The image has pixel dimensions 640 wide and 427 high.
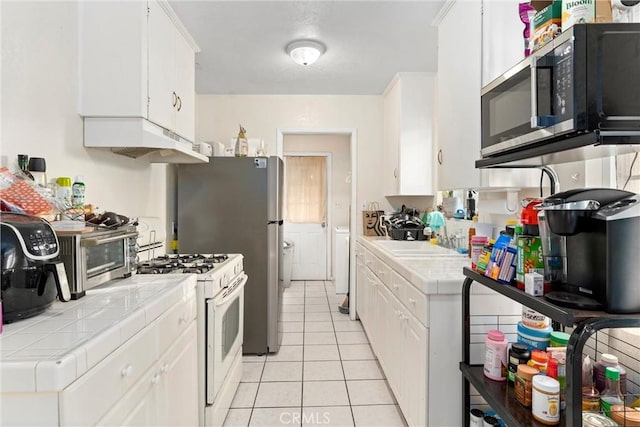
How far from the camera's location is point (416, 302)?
166 cm

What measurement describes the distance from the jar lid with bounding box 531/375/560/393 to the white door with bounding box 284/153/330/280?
4.71 meters

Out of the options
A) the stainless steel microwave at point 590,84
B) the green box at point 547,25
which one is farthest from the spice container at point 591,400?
the green box at point 547,25

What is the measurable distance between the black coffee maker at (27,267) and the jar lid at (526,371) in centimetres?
152

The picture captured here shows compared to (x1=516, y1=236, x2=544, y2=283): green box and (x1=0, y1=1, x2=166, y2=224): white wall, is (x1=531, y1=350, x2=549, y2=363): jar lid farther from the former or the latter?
(x1=0, y1=1, x2=166, y2=224): white wall

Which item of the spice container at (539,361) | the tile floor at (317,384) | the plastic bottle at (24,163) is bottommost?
the tile floor at (317,384)

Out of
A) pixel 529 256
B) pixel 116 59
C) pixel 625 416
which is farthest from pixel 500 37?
pixel 116 59

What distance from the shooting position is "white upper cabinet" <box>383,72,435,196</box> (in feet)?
10.5

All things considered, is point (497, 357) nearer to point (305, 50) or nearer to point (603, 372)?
point (603, 372)

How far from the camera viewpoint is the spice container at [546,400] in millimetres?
1025

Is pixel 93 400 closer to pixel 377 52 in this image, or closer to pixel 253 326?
pixel 253 326

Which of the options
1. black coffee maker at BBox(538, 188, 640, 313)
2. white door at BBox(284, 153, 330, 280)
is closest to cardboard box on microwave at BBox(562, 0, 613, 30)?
black coffee maker at BBox(538, 188, 640, 313)

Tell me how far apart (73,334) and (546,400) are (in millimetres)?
1365

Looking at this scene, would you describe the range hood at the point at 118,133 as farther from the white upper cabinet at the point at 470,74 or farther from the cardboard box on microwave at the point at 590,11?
the cardboard box on microwave at the point at 590,11

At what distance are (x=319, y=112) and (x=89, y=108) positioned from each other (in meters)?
2.39
